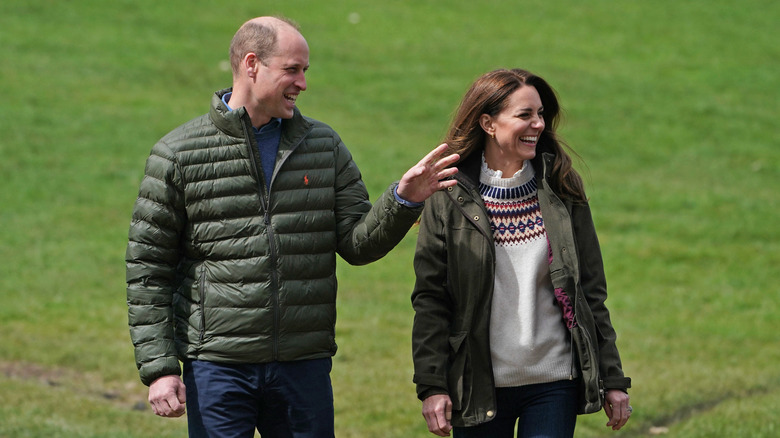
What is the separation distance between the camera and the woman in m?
4.54

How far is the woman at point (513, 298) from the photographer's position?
4.54 meters

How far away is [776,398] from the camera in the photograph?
8.95 metres

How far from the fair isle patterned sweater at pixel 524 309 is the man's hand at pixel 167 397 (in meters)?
1.24

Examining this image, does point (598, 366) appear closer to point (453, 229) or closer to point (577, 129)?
point (453, 229)

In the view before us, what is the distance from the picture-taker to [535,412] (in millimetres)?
4555

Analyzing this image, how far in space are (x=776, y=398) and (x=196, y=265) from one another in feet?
19.3

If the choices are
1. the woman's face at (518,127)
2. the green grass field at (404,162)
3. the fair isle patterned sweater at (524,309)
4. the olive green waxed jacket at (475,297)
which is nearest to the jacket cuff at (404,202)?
the olive green waxed jacket at (475,297)

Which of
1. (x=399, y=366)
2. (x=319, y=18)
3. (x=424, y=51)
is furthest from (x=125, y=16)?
(x=399, y=366)

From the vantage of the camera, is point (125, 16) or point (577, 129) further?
point (125, 16)

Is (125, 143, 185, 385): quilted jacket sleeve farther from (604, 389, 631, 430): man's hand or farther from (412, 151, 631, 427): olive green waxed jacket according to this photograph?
(604, 389, 631, 430): man's hand

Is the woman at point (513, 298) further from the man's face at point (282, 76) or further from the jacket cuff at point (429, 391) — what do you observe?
the man's face at point (282, 76)

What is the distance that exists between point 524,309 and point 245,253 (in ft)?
3.71

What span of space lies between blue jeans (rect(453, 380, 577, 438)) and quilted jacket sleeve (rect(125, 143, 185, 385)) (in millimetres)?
1292

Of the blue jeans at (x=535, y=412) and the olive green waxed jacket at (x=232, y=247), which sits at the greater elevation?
the olive green waxed jacket at (x=232, y=247)
